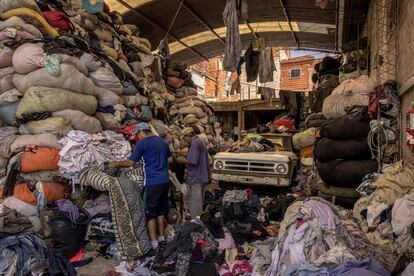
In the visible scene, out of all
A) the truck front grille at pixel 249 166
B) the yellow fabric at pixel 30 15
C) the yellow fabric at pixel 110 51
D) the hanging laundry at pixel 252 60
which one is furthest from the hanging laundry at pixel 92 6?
the hanging laundry at pixel 252 60

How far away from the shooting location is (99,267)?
3869 millimetres

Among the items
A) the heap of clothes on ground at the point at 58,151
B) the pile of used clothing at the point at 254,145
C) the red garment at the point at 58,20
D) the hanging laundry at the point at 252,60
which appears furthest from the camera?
the hanging laundry at the point at 252,60

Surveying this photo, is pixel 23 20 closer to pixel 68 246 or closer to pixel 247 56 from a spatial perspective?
pixel 68 246

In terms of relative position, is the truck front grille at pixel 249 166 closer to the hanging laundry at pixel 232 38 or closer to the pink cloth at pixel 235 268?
the hanging laundry at pixel 232 38

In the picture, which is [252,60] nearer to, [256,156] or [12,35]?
[256,156]

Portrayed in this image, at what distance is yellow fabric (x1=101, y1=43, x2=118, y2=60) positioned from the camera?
6602mm

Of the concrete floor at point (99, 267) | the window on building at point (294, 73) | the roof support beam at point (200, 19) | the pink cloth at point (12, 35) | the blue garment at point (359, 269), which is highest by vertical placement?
the roof support beam at point (200, 19)

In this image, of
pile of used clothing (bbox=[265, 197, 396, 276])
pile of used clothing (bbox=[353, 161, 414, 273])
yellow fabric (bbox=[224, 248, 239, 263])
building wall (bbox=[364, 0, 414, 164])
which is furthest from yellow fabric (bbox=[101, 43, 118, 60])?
pile of used clothing (bbox=[353, 161, 414, 273])

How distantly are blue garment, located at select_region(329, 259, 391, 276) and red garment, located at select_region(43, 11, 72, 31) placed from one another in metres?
5.63

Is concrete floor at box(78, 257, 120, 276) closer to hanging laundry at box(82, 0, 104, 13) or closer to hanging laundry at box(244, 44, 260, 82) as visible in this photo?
hanging laundry at box(82, 0, 104, 13)

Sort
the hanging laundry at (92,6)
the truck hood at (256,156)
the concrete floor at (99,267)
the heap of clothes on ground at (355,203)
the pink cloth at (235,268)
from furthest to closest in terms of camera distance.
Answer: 1. the hanging laundry at (92,6)
2. the truck hood at (256,156)
3. the concrete floor at (99,267)
4. the pink cloth at (235,268)
5. the heap of clothes on ground at (355,203)

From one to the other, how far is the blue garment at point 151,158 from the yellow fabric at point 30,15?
260 centimetres

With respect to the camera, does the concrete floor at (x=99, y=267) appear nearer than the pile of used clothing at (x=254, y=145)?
Yes

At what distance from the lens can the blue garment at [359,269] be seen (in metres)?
2.24
